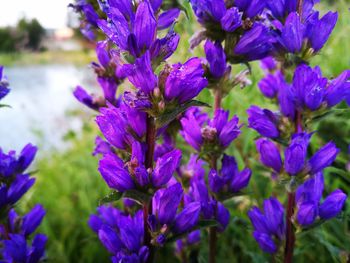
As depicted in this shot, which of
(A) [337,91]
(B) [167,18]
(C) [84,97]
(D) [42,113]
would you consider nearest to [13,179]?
(C) [84,97]

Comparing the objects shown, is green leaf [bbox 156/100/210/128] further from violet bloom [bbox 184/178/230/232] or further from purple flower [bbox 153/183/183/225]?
violet bloom [bbox 184/178/230/232]

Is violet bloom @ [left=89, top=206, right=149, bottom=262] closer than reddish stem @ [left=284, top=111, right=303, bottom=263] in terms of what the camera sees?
Yes

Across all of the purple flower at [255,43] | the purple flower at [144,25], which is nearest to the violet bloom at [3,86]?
the purple flower at [144,25]

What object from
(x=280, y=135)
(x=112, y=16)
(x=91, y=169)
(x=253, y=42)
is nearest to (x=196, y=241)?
(x=280, y=135)

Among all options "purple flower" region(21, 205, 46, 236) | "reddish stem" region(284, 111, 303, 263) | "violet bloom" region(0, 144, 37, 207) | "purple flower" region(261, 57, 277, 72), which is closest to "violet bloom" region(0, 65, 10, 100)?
"violet bloom" region(0, 144, 37, 207)

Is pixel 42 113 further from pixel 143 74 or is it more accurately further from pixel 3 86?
pixel 143 74

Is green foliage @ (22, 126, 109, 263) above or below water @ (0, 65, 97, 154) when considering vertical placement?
below
